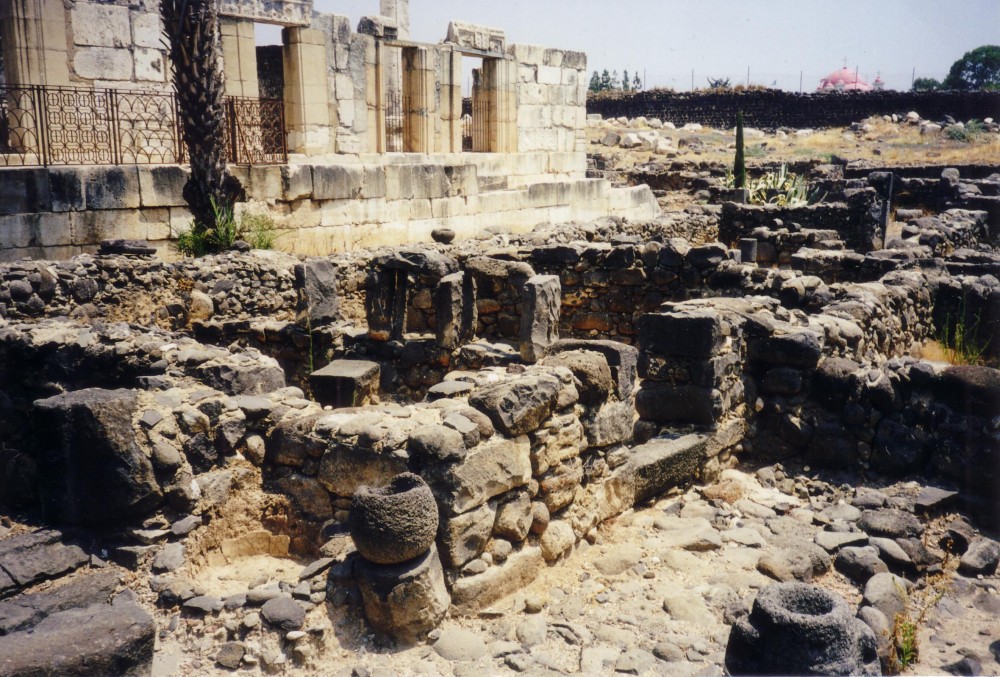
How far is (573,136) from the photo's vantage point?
20.6m

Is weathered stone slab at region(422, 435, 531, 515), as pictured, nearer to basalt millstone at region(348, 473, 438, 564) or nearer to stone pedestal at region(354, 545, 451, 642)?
basalt millstone at region(348, 473, 438, 564)

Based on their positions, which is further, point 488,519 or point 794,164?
point 794,164

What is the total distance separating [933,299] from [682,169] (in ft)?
62.5

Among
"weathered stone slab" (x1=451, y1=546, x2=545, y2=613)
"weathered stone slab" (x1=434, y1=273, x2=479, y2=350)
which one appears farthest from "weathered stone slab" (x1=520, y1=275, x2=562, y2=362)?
"weathered stone slab" (x1=451, y1=546, x2=545, y2=613)

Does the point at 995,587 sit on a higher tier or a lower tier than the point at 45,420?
lower

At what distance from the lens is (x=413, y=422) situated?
505cm

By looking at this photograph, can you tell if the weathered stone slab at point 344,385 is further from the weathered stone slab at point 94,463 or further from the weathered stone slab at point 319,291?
the weathered stone slab at point 94,463

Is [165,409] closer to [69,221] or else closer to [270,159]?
[69,221]

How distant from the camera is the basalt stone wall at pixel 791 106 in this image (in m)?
40.7

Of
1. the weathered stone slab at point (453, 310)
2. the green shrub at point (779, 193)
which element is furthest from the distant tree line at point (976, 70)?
the weathered stone slab at point (453, 310)

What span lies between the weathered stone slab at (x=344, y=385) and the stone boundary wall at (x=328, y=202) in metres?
4.26

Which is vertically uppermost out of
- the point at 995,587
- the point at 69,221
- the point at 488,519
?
the point at 69,221

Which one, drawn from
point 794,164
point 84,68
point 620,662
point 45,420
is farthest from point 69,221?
point 794,164

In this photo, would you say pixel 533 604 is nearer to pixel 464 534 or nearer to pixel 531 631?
pixel 531 631
